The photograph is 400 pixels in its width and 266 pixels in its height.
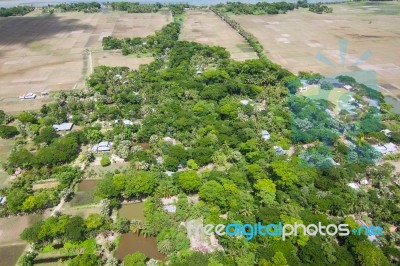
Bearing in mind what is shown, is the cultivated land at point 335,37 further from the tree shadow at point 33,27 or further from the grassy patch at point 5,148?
the tree shadow at point 33,27

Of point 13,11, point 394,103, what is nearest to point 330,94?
point 394,103

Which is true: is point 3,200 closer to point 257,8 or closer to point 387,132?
point 387,132

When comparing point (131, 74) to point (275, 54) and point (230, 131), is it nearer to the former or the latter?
point (230, 131)

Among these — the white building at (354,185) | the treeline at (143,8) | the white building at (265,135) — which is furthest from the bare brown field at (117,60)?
the white building at (354,185)

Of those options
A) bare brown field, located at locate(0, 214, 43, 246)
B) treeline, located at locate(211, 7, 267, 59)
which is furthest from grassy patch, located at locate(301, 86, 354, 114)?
bare brown field, located at locate(0, 214, 43, 246)

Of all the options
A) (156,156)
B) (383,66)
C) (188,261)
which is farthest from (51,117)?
(383,66)
